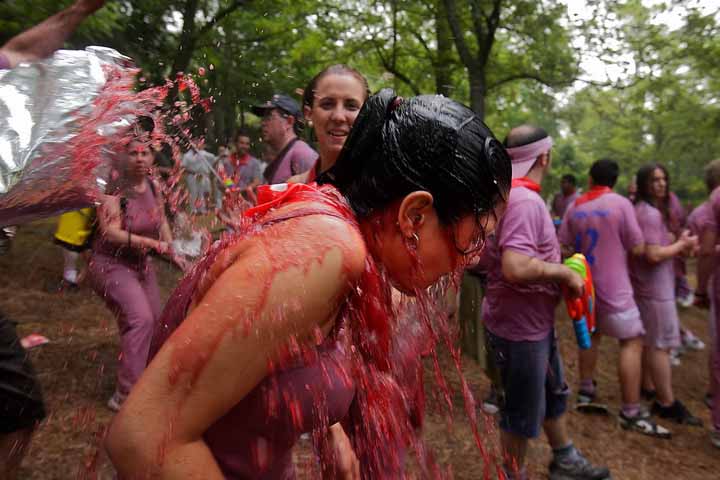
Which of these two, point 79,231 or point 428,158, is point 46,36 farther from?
point 79,231

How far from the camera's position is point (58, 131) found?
5.69 feet

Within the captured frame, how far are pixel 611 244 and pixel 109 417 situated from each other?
15.0ft

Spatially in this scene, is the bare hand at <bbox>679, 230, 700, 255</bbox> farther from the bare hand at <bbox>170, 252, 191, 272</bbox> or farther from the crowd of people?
the bare hand at <bbox>170, 252, 191, 272</bbox>

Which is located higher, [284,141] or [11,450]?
[284,141]

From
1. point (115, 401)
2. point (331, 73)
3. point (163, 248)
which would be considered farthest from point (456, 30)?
point (115, 401)

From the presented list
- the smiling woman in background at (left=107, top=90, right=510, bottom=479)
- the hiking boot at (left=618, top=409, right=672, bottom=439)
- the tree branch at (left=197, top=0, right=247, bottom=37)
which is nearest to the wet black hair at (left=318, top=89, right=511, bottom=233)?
the smiling woman in background at (left=107, top=90, right=510, bottom=479)

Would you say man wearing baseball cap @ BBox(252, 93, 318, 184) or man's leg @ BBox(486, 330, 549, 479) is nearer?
man's leg @ BBox(486, 330, 549, 479)

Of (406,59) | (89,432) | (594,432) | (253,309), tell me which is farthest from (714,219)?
(406,59)

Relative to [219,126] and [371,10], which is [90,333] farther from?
[371,10]

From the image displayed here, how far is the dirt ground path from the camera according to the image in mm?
4062

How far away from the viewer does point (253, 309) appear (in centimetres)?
117

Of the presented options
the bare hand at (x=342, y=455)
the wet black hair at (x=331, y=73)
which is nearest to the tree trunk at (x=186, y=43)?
the wet black hair at (x=331, y=73)

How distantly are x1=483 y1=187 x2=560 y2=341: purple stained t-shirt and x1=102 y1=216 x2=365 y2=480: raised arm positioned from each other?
2628 millimetres

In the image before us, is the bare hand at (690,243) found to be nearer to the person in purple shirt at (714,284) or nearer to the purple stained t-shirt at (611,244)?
the person in purple shirt at (714,284)
